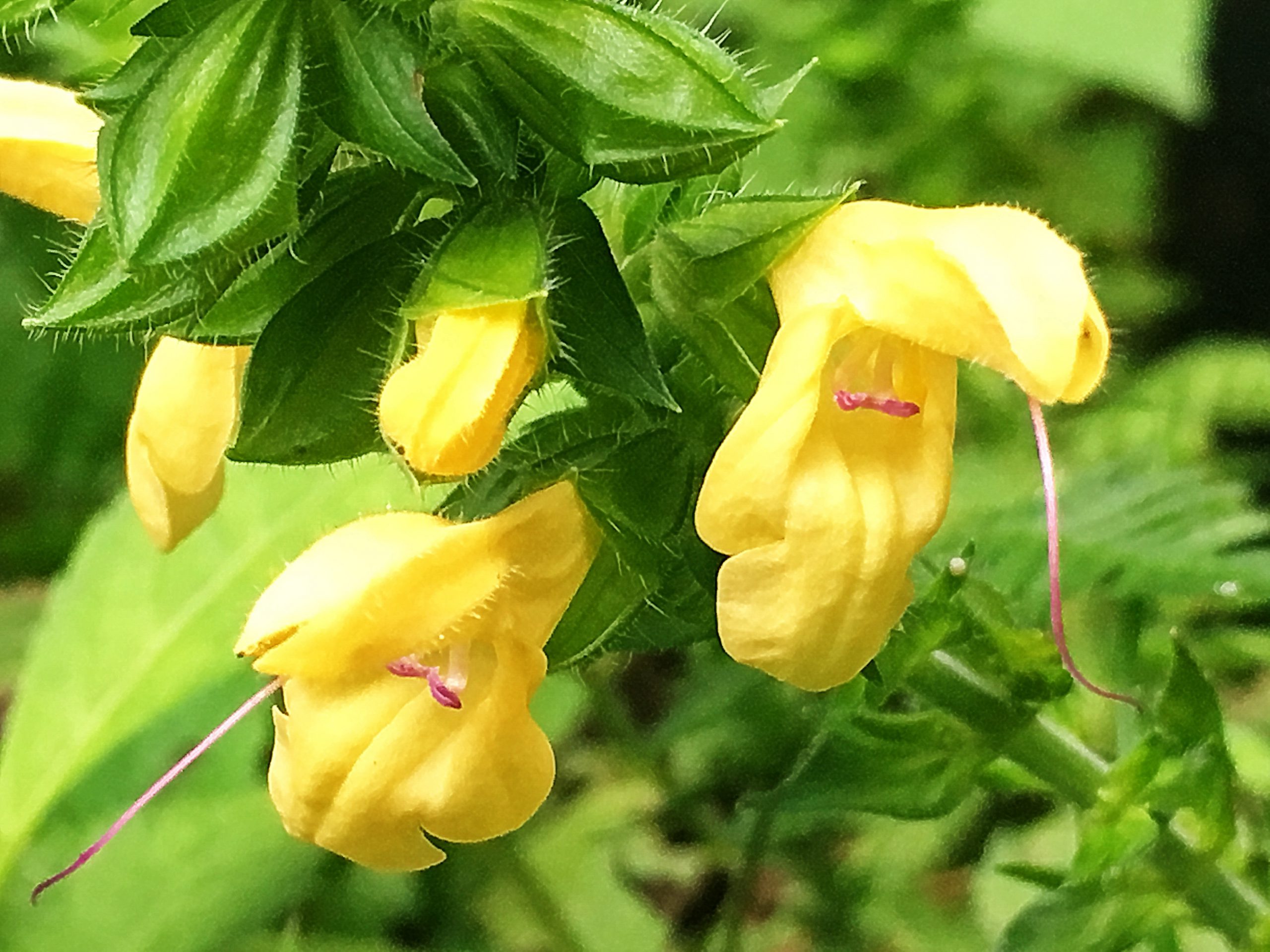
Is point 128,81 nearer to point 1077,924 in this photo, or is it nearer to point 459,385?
point 459,385

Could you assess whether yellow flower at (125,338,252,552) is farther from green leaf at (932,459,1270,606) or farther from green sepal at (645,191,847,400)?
green leaf at (932,459,1270,606)

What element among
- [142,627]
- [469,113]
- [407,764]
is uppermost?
[469,113]

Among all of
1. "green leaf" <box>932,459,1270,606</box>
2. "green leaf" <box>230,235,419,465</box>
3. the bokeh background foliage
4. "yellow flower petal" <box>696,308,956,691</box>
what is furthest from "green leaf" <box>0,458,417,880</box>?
"yellow flower petal" <box>696,308,956,691</box>

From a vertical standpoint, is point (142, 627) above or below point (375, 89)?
below

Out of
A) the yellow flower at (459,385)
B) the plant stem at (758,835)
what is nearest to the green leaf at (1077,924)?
the plant stem at (758,835)

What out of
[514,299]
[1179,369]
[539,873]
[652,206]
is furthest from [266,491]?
[1179,369]

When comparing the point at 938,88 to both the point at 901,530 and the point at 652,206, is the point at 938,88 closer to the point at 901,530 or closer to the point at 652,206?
the point at 652,206

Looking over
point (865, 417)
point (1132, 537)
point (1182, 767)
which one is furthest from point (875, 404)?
point (1132, 537)
